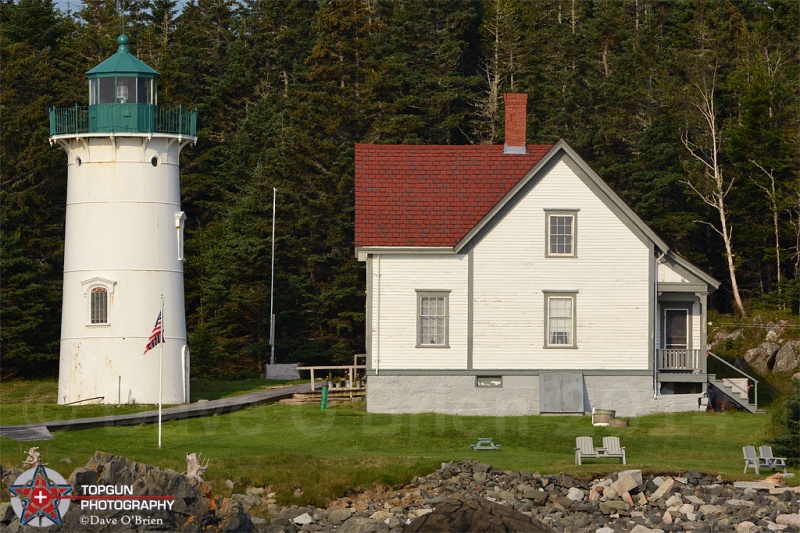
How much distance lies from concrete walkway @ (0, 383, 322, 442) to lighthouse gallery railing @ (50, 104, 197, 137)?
23.5 feet

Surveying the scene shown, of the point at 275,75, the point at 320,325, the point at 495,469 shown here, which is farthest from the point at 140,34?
the point at 495,469

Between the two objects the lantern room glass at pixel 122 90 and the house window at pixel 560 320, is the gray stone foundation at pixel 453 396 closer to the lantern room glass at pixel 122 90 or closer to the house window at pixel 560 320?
the house window at pixel 560 320

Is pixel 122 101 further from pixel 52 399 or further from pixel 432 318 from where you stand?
pixel 432 318

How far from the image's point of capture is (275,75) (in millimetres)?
68750

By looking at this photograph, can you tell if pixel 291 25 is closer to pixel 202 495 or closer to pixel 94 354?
pixel 94 354

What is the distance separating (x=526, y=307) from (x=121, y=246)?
34.2 ft

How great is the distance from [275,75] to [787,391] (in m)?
35.2

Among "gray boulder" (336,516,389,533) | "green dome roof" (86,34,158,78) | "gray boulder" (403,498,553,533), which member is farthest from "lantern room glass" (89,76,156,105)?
"gray boulder" (403,498,553,533)

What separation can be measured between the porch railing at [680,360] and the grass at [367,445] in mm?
1435

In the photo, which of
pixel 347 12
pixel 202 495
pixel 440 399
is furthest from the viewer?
pixel 347 12

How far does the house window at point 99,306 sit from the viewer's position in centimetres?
3675

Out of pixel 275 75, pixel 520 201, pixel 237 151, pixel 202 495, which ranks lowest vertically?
pixel 202 495

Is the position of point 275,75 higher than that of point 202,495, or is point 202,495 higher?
point 275,75

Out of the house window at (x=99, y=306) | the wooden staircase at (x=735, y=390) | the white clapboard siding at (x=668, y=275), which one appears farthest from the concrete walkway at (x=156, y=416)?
the wooden staircase at (x=735, y=390)
